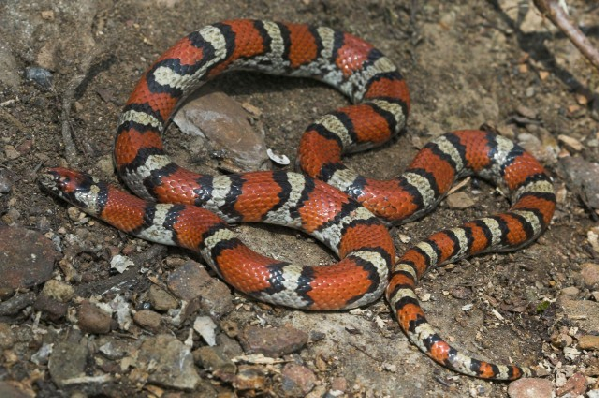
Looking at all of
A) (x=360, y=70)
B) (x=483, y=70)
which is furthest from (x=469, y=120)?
(x=360, y=70)

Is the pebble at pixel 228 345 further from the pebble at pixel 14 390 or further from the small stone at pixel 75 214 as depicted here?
the small stone at pixel 75 214

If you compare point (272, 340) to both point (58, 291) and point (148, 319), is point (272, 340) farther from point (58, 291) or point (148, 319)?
point (58, 291)

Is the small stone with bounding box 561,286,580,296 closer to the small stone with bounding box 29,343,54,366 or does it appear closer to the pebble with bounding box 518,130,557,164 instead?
the pebble with bounding box 518,130,557,164

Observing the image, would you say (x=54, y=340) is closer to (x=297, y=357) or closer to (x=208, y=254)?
(x=208, y=254)

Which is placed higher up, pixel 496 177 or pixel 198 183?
pixel 198 183

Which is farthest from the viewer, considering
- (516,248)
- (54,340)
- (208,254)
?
(516,248)
